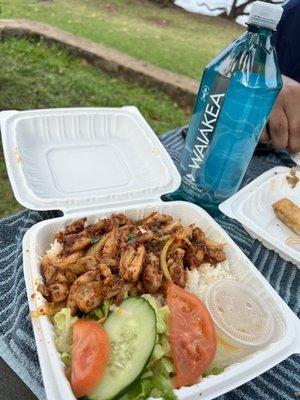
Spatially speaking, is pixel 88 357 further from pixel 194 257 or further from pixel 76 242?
pixel 194 257

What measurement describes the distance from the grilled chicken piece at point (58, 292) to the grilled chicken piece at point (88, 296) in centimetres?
4

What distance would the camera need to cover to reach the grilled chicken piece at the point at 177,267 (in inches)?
44.2

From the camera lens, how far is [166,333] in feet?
3.18

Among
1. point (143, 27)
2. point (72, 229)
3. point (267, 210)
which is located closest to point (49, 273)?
point (72, 229)

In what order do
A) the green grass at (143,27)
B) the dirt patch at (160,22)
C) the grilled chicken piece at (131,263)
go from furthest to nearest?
the dirt patch at (160,22) < the green grass at (143,27) < the grilled chicken piece at (131,263)

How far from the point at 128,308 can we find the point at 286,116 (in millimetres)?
1120

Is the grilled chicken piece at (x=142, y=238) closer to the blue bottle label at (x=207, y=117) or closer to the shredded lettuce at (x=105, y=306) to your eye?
the shredded lettuce at (x=105, y=306)

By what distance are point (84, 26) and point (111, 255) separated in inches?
192

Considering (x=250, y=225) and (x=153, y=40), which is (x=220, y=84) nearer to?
(x=250, y=225)

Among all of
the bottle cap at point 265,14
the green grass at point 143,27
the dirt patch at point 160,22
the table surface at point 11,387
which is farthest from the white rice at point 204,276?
the dirt patch at point 160,22

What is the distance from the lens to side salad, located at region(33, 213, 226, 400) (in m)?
0.87

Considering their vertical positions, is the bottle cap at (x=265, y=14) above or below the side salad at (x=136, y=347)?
above

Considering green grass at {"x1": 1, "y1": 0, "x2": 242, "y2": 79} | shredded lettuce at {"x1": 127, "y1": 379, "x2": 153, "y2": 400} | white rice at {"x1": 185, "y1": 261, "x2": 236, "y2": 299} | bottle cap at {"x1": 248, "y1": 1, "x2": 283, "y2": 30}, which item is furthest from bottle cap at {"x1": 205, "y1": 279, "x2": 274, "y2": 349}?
green grass at {"x1": 1, "y1": 0, "x2": 242, "y2": 79}

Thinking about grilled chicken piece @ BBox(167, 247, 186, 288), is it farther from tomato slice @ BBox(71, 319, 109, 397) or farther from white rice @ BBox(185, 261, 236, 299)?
tomato slice @ BBox(71, 319, 109, 397)
